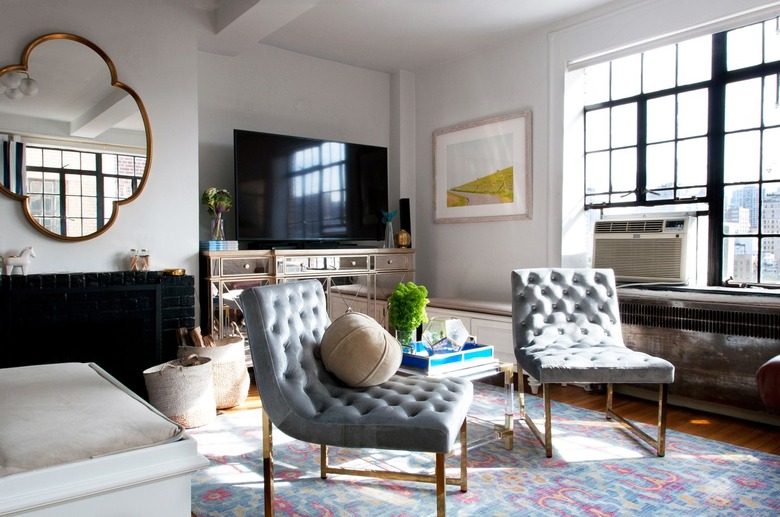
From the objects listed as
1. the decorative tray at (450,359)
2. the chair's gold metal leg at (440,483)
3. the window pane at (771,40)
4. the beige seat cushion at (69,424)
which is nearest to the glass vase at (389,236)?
the decorative tray at (450,359)

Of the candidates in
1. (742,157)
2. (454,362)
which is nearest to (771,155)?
(742,157)

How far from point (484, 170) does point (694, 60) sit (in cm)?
158

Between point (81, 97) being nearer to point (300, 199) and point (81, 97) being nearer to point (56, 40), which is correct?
point (56, 40)

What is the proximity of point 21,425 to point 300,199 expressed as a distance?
3.07 metres

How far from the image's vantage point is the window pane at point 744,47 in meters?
3.32

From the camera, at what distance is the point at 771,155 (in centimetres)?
327

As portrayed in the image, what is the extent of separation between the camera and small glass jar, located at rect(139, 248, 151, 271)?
337 cm

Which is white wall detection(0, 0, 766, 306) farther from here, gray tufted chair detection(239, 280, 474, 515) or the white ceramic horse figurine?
gray tufted chair detection(239, 280, 474, 515)

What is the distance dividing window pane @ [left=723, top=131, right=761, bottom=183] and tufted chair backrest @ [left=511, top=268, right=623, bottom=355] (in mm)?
1102

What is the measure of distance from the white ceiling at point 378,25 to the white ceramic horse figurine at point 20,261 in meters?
1.76

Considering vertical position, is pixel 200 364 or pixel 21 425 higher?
pixel 21 425

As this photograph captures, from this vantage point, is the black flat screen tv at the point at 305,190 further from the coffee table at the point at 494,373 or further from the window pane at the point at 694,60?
the window pane at the point at 694,60

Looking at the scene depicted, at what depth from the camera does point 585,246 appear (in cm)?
409

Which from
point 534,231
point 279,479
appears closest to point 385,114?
point 534,231
